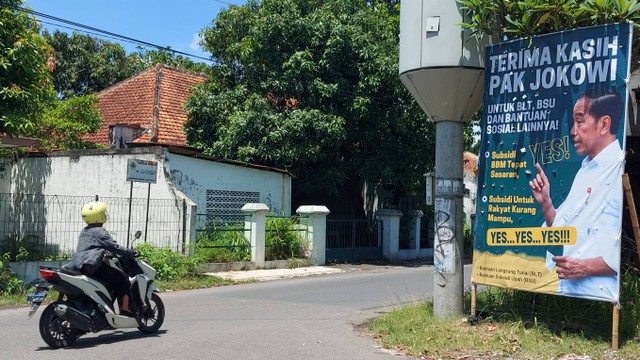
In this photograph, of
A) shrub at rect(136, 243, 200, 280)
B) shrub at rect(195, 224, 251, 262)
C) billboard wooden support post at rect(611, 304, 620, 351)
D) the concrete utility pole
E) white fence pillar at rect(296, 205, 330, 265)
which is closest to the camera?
billboard wooden support post at rect(611, 304, 620, 351)

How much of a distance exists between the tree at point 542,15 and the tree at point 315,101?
9.82m

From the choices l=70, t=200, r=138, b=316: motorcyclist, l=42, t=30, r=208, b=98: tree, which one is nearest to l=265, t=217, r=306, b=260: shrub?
l=70, t=200, r=138, b=316: motorcyclist

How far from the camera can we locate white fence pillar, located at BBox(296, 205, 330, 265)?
18141 mm

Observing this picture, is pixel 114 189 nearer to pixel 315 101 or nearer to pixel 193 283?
pixel 193 283

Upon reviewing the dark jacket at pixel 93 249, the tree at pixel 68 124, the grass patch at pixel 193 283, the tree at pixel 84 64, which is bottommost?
the grass patch at pixel 193 283

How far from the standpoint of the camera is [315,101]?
18.6m

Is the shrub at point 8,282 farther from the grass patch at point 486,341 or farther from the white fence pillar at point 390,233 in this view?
the white fence pillar at point 390,233

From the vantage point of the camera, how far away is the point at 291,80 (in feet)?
62.0

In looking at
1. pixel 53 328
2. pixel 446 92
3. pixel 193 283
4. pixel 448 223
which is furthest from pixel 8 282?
pixel 446 92

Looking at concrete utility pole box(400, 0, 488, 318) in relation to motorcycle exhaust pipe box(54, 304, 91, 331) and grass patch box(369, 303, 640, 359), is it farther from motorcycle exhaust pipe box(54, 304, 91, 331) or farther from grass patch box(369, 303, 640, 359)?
motorcycle exhaust pipe box(54, 304, 91, 331)

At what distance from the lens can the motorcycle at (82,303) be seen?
696cm

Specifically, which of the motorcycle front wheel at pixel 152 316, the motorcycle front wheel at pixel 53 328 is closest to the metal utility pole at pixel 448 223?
the motorcycle front wheel at pixel 152 316

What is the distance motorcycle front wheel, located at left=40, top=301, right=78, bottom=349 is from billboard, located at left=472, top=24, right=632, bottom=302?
498 cm

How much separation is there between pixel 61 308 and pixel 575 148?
19.6 feet
